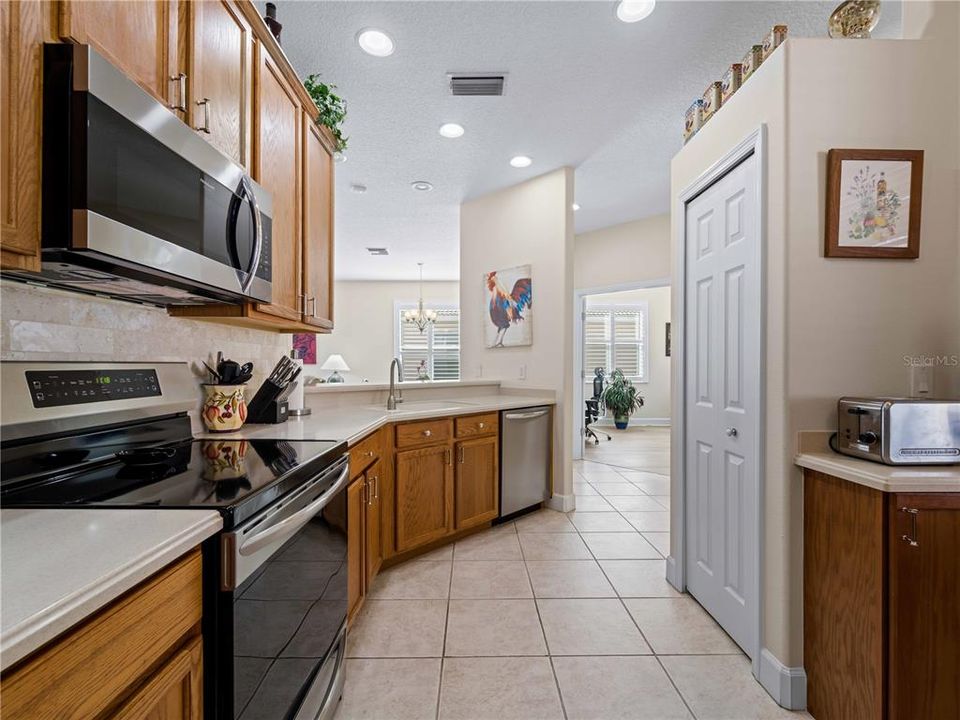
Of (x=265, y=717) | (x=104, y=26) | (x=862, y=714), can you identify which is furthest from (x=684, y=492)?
(x=104, y=26)

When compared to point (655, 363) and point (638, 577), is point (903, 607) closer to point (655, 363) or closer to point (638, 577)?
point (638, 577)

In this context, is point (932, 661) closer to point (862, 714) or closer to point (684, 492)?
point (862, 714)

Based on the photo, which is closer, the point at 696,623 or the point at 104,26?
the point at 104,26

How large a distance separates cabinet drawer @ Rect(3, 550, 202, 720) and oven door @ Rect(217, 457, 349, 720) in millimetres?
108

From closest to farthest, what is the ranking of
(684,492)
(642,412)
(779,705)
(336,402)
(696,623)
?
1. (779,705)
2. (696,623)
3. (684,492)
4. (336,402)
5. (642,412)

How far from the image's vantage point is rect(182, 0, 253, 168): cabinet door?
1382 millimetres

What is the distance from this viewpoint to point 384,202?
454cm

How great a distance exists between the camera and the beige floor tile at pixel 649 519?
3.39 m

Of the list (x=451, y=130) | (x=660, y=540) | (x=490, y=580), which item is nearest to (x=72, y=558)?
(x=490, y=580)

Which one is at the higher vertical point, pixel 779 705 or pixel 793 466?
pixel 793 466

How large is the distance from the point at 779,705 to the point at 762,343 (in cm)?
129

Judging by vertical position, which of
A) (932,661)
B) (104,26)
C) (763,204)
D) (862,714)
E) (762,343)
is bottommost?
(862,714)

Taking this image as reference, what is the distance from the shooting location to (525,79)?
2566 millimetres

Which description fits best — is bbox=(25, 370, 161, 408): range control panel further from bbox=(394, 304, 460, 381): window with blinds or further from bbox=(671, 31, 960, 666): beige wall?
bbox=(394, 304, 460, 381): window with blinds
